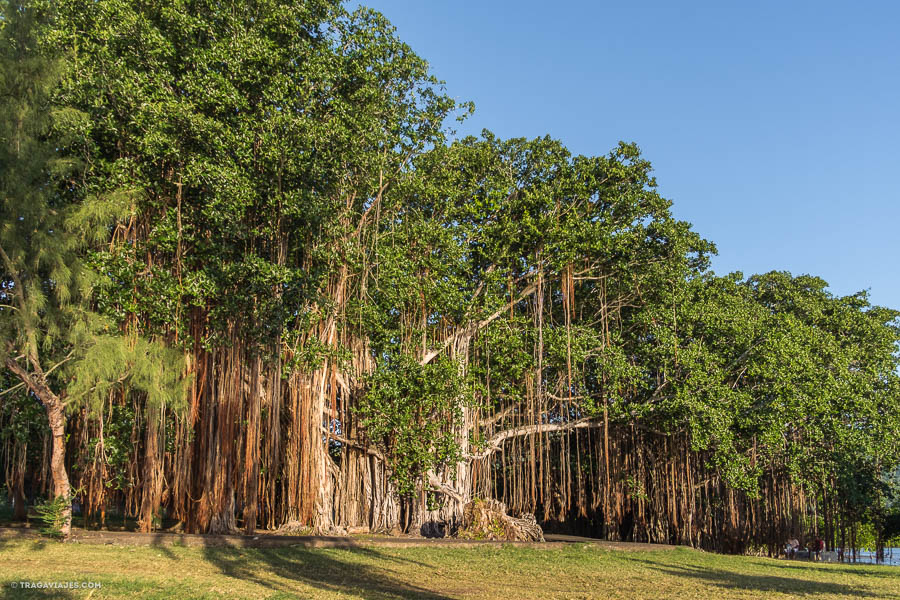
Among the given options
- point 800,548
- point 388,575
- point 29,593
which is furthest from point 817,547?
point 29,593

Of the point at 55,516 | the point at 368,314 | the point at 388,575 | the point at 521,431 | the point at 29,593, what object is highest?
the point at 368,314

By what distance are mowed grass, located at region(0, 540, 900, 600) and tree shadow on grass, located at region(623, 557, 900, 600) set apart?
1 centimetres

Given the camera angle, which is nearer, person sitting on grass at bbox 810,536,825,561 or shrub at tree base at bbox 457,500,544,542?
shrub at tree base at bbox 457,500,544,542

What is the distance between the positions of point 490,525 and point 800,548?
10.2m

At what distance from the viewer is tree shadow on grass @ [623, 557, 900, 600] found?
6481 millimetres

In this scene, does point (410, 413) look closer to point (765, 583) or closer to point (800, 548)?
point (765, 583)

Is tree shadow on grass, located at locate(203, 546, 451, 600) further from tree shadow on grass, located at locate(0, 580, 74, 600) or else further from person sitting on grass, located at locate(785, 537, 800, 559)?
person sitting on grass, located at locate(785, 537, 800, 559)

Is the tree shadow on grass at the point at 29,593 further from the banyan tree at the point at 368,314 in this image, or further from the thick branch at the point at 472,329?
the thick branch at the point at 472,329

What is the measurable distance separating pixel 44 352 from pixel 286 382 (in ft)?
10.6

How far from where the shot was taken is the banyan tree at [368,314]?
909 centimetres

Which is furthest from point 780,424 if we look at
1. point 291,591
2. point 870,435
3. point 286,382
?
point 291,591

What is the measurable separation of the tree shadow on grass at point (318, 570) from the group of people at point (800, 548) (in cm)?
1211

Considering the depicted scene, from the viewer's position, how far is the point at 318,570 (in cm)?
702

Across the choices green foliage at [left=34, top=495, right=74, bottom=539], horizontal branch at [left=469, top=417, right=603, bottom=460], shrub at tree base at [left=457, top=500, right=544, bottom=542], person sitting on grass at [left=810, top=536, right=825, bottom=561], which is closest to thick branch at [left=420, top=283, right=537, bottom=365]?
horizontal branch at [left=469, top=417, right=603, bottom=460]
